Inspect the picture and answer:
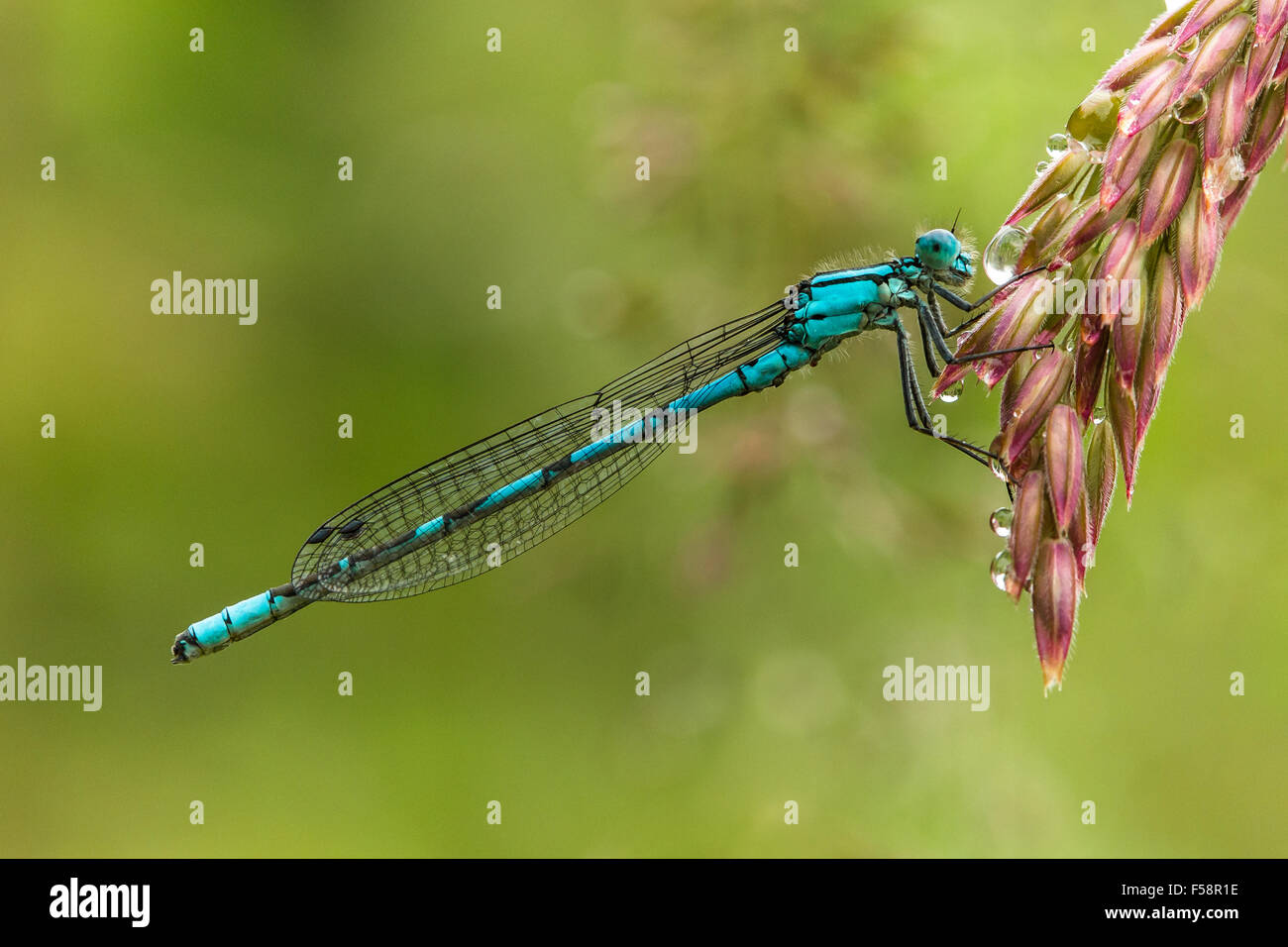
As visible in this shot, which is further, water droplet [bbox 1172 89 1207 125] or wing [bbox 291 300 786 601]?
wing [bbox 291 300 786 601]

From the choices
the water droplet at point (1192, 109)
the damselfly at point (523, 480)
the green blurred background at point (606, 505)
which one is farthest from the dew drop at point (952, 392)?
the green blurred background at point (606, 505)

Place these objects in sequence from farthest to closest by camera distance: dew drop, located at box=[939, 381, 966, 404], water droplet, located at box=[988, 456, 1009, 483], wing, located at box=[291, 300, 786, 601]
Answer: wing, located at box=[291, 300, 786, 601]
dew drop, located at box=[939, 381, 966, 404]
water droplet, located at box=[988, 456, 1009, 483]

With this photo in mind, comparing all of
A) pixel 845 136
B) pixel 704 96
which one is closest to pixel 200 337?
pixel 704 96

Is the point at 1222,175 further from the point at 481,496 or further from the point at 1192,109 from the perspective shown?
the point at 481,496

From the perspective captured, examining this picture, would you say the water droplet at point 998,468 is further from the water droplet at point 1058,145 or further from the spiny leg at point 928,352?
the spiny leg at point 928,352

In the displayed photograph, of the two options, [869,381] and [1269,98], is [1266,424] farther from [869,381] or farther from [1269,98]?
[1269,98]

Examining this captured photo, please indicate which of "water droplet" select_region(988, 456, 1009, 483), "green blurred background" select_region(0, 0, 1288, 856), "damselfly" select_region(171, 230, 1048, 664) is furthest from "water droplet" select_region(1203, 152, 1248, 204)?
"green blurred background" select_region(0, 0, 1288, 856)

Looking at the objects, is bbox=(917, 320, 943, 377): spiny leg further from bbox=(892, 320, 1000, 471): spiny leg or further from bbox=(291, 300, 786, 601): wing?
bbox=(291, 300, 786, 601): wing
